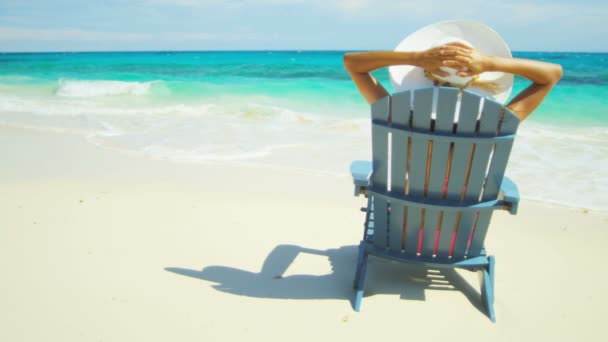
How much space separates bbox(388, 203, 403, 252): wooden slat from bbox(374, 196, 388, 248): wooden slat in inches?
1.7

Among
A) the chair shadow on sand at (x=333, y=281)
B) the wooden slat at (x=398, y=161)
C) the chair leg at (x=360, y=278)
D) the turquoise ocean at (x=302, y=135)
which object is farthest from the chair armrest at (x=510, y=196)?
the turquoise ocean at (x=302, y=135)

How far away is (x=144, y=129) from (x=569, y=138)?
26.5 feet

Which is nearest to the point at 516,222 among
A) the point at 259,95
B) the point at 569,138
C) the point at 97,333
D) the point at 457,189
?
the point at 457,189

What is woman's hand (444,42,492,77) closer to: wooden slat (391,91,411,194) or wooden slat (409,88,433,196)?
wooden slat (409,88,433,196)

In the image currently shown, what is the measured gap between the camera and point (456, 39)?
247 cm

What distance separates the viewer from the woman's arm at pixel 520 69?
225 cm

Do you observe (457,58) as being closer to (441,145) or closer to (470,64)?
(470,64)

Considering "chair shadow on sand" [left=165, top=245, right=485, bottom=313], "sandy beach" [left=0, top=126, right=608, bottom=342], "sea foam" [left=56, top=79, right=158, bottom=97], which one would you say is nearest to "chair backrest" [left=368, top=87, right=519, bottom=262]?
"chair shadow on sand" [left=165, top=245, right=485, bottom=313]

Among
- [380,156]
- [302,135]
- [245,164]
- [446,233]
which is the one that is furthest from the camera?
[302,135]

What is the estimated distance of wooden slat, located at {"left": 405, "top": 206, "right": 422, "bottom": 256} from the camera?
2.77 meters

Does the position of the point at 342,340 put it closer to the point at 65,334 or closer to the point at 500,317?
the point at 500,317

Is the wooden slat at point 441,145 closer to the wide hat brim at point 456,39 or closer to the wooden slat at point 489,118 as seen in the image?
the wooden slat at point 489,118

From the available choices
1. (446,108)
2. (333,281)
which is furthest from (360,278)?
(446,108)

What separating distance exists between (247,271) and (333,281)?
618mm
